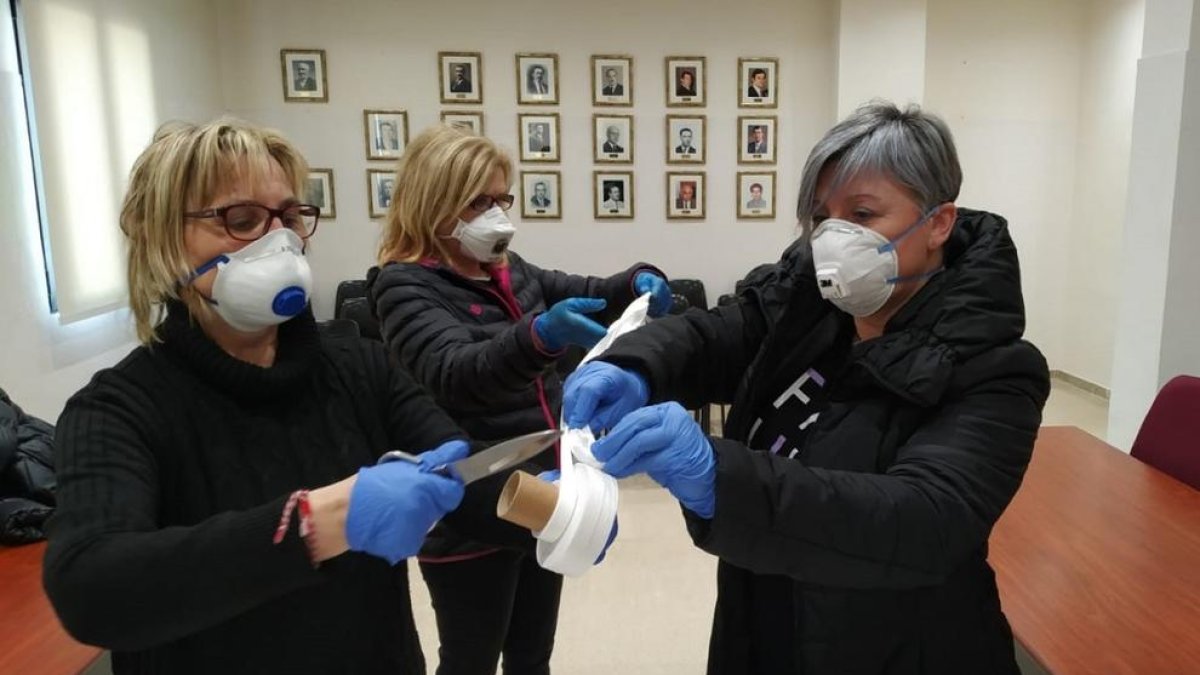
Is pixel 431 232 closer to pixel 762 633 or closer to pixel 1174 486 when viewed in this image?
pixel 762 633

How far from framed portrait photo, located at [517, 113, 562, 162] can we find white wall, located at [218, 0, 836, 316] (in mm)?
69

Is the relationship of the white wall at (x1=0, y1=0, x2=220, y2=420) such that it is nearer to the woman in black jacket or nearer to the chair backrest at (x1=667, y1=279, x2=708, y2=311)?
the woman in black jacket

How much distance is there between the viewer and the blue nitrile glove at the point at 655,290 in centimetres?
174

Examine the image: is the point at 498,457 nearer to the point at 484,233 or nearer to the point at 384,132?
the point at 484,233

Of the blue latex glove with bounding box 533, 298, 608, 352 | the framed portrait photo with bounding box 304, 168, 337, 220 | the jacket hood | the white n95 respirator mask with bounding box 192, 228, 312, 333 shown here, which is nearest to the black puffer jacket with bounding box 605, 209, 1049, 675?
the jacket hood

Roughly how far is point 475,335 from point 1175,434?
1.92m

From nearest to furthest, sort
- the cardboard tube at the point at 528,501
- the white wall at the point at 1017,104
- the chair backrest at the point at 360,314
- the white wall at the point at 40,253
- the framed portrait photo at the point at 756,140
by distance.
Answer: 1. the cardboard tube at the point at 528,501
2. the white wall at the point at 40,253
3. the chair backrest at the point at 360,314
4. the framed portrait photo at the point at 756,140
5. the white wall at the point at 1017,104

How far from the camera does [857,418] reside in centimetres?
108

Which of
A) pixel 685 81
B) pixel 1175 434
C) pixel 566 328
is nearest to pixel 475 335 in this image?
pixel 566 328

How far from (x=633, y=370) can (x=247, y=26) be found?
16.5 ft

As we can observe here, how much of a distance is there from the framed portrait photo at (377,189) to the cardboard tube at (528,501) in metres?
4.73

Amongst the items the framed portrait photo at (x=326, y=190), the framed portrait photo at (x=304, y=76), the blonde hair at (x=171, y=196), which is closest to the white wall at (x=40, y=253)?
the framed portrait photo at (x=304, y=76)

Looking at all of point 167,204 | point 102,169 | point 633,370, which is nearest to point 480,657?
point 633,370

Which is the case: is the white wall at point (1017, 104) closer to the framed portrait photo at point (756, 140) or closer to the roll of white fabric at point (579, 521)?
the framed portrait photo at point (756, 140)
